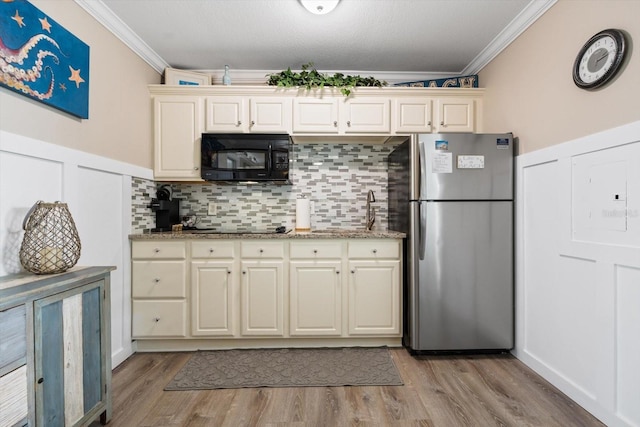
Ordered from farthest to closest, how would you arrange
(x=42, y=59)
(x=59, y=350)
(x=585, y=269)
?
1. (x=585, y=269)
2. (x=42, y=59)
3. (x=59, y=350)

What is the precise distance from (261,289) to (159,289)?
81cm

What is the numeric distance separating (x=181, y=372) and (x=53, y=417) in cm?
98

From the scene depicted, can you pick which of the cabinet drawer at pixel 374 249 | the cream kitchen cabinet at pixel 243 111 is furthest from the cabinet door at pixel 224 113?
the cabinet drawer at pixel 374 249

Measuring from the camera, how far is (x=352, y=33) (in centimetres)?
243

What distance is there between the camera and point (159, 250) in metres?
2.54

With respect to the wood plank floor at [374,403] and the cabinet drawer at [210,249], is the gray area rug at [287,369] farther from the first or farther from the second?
the cabinet drawer at [210,249]

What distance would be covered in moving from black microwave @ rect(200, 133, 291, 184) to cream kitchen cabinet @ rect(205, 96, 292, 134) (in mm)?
109

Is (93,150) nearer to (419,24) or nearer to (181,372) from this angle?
(181,372)

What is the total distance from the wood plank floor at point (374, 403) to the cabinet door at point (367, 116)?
196cm

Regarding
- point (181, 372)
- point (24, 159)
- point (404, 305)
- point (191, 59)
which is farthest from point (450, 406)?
point (191, 59)

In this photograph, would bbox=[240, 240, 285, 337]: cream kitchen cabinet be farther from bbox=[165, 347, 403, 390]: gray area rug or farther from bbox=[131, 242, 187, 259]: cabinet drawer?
bbox=[131, 242, 187, 259]: cabinet drawer

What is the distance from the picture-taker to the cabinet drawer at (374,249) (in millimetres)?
2580

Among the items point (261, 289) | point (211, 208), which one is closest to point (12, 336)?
point (261, 289)

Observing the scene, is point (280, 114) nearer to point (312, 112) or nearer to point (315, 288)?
point (312, 112)
